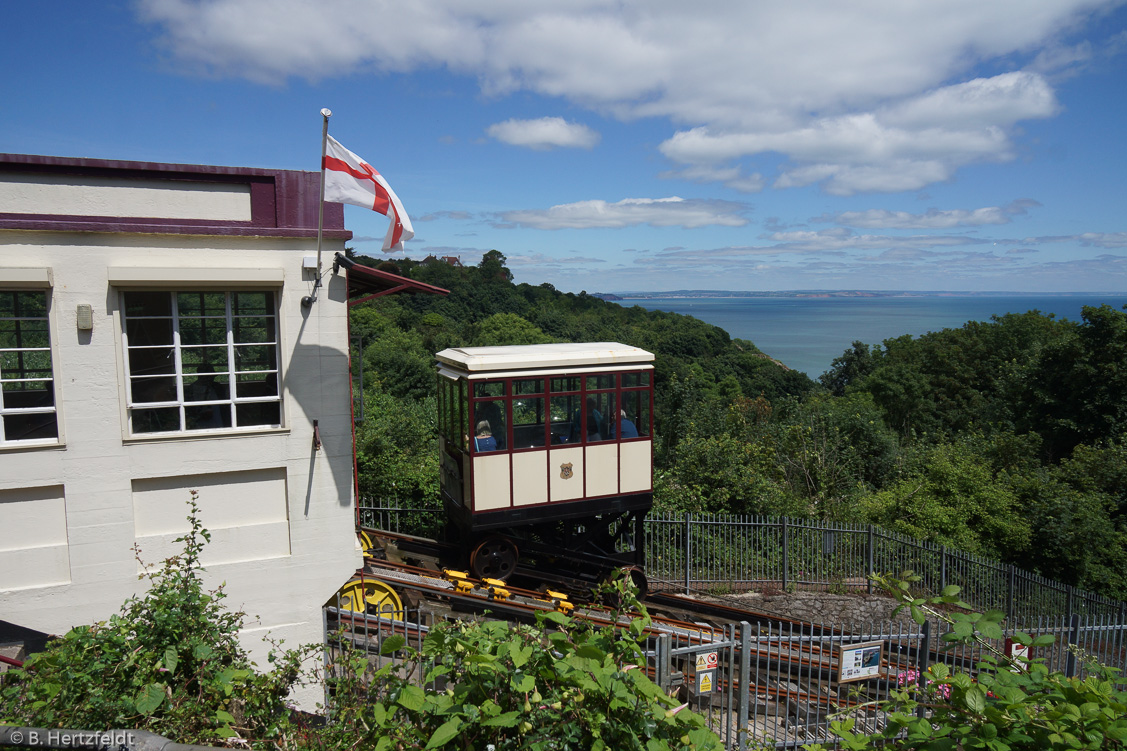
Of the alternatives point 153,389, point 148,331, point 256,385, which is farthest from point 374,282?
point 153,389

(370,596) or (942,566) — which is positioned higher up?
(370,596)

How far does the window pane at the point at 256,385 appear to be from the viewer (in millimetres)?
8041

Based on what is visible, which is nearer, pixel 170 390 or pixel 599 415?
pixel 170 390

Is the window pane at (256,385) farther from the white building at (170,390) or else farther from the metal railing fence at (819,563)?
the metal railing fence at (819,563)

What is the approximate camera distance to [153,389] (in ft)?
25.1

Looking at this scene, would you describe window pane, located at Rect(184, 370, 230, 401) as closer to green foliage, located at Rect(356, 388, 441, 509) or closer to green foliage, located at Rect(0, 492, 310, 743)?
green foliage, located at Rect(0, 492, 310, 743)

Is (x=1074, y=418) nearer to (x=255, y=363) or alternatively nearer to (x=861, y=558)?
(x=861, y=558)

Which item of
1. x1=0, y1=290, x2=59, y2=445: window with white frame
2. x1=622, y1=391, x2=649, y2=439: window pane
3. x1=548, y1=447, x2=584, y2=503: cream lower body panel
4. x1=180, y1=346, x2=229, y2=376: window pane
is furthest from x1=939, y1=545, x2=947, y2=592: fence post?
x1=0, y1=290, x2=59, y2=445: window with white frame

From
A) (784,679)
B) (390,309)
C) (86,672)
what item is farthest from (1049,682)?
(390,309)

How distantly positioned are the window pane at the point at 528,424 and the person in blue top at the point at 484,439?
1.43 feet

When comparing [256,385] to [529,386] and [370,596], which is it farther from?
[529,386]

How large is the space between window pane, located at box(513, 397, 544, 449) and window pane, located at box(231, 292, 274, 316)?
398 centimetres

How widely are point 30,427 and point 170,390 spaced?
1331mm

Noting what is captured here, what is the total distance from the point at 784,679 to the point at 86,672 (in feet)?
25.9
